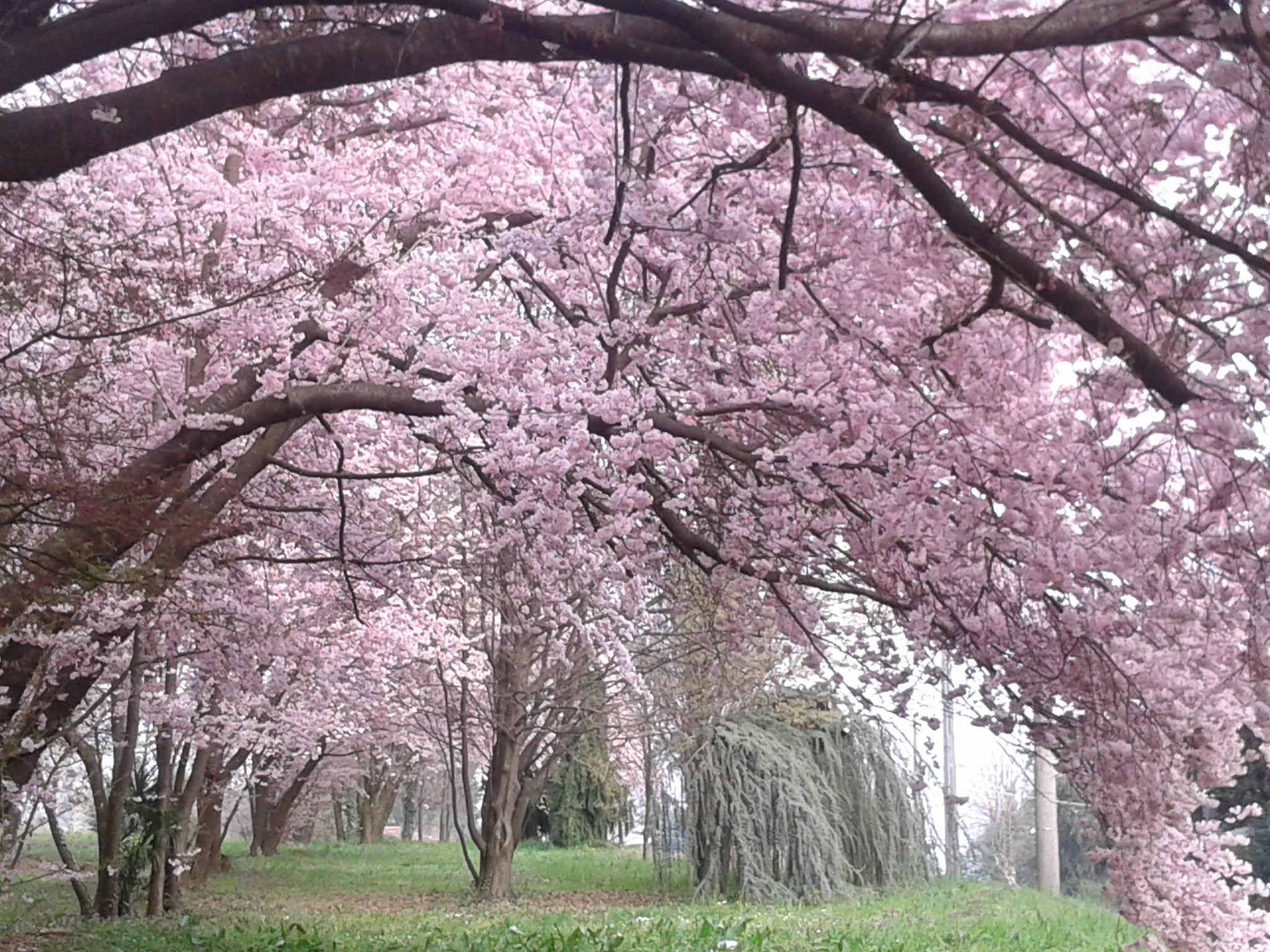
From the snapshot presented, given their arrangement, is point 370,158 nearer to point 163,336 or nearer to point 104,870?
point 163,336

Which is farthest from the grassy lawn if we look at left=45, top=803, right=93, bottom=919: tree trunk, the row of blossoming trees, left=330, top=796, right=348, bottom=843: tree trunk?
left=330, top=796, right=348, bottom=843: tree trunk

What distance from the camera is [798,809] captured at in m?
14.1

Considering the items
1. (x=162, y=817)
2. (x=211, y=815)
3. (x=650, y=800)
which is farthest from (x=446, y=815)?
(x=162, y=817)

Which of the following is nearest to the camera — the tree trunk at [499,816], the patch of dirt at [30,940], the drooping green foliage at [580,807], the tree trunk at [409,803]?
the patch of dirt at [30,940]

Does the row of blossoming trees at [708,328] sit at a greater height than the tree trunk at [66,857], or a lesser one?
greater

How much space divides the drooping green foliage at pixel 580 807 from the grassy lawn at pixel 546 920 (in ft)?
12.0

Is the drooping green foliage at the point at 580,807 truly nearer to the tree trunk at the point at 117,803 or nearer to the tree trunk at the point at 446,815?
the tree trunk at the point at 446,815

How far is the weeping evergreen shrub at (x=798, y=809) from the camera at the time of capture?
13953 mm

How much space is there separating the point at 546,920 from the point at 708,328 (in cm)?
678

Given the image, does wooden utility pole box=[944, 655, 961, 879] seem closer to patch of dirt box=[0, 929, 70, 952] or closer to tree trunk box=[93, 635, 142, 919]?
patch of dirt box=[0, 929, 70, 952]

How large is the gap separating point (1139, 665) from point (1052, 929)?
19.5 feet

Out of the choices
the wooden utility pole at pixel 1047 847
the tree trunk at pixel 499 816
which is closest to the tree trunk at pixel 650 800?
the tree trunk at pixel 499 816

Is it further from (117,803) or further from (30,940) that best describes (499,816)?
(30,940)

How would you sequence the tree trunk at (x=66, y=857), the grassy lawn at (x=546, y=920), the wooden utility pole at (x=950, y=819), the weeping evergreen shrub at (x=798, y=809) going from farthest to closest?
the weeping evergreen shrub at (x=798, y=809), the wooden utility pole at (x=950, y=819), the tree trunk at (x=66, y=857), the grassy lawn at (x=546, y=920)
